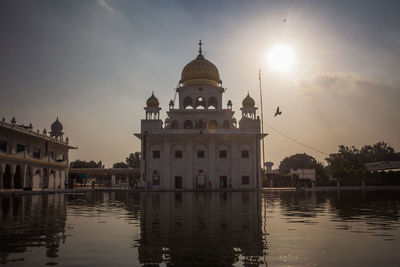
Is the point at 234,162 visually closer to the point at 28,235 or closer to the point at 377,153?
the point at 28,235

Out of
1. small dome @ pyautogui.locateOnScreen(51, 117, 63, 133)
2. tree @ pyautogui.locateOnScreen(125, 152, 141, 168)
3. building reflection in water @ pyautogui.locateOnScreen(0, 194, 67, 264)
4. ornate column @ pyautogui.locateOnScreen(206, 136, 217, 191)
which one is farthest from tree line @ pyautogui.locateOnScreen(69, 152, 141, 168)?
building reflection in water @ pyautogui.locateOnScreen(0, 194, 67, 264)

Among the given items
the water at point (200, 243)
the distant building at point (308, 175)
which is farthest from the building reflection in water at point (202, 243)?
the distant building at point (308, 175)

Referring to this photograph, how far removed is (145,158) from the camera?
4562cm

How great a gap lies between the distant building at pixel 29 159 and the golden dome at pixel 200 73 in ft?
67.7

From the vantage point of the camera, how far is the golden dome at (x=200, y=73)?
51.1 meters

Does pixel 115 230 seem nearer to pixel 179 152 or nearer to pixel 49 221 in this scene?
pixel 49 221

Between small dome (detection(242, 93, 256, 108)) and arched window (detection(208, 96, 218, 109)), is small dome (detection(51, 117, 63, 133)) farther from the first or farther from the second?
small dome (detection(242, 93, 256, 108))

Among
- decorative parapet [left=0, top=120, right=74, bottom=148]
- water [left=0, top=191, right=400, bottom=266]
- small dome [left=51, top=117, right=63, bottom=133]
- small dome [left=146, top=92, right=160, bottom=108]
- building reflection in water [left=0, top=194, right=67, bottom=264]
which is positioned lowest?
water [left=0, top=191, right=400, bottom=266]

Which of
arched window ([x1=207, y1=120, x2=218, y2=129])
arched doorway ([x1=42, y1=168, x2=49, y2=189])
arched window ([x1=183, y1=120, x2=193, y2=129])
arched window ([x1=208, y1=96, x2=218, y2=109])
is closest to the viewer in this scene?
arched doorway ([x1=42, y1=168, x2=49, y2=189])

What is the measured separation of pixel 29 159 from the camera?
41906mm

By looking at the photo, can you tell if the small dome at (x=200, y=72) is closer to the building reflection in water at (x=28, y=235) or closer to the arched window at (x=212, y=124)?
the arched window at (x=212, y=124)

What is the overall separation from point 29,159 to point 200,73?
24.7m

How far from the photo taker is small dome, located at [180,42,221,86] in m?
51.1

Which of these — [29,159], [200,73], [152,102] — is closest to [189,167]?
[152,102]
